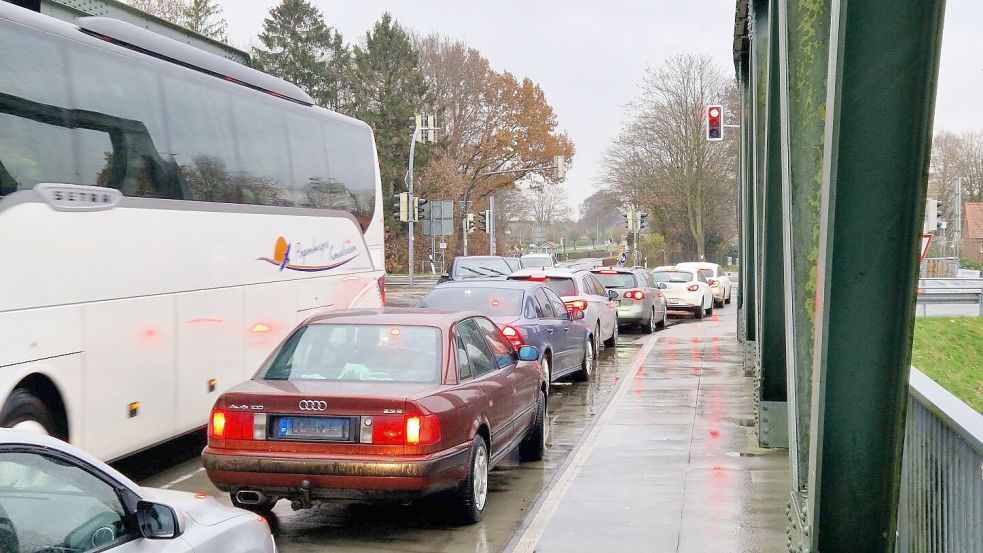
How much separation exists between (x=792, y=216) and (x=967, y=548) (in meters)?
1.97

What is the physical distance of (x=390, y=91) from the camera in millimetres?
68062

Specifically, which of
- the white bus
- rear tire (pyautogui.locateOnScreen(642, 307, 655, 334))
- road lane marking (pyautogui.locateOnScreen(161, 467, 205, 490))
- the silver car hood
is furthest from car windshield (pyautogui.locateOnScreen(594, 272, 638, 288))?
the silver car hood

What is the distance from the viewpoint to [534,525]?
7.55 metres

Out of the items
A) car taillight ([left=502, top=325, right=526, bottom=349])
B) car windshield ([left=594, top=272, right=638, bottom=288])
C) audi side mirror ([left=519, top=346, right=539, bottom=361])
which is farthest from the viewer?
car windshield ([left=594, top=272, right=638, bottom=288])

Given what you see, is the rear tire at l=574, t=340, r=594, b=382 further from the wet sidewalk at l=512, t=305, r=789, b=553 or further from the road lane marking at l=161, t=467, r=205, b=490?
the road lane marking at l=161, t=467, r=205, b=490

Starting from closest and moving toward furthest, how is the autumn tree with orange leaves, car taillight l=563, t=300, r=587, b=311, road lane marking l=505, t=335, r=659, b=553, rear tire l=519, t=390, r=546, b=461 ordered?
road lane marking l=505, t=335, r=659, b=553 < rear tire l=519, t=390, r=546, b=461 < car taillight l=563, t=300, r=587, b=311 < the autumn tree with orange leaves

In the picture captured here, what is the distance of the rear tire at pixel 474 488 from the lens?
7371 mm

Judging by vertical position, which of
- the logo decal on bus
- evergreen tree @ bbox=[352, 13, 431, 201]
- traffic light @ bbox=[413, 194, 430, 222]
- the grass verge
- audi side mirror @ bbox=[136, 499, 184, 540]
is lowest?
the grass verge

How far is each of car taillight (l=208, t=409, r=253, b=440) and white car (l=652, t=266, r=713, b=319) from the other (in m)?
25.6

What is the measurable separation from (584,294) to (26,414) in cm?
1250

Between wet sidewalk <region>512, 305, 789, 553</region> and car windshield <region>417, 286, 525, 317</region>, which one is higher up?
car windshield <region>417, 286, 525, 317</region>

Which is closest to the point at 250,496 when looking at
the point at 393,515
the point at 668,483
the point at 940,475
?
the point at 393,515

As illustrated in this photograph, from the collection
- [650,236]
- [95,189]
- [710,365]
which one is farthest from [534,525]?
[650,236]

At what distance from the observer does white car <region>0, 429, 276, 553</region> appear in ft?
10.5
